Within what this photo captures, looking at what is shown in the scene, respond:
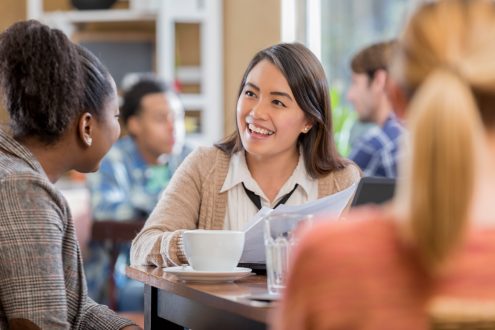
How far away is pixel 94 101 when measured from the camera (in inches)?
77.9

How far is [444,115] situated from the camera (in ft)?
2.99

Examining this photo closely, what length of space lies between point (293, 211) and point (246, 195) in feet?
2.26

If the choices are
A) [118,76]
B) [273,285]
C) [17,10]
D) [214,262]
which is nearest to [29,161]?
[214,262]

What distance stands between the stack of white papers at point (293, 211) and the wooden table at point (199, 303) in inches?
2.3

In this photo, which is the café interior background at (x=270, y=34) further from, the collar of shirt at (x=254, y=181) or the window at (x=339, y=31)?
the collar of shirt at (x=254, y=181)

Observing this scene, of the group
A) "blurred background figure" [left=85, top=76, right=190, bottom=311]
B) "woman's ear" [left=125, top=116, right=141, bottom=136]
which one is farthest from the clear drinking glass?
"woman's ear" [left=125, top=116, right=141, bottom=136]

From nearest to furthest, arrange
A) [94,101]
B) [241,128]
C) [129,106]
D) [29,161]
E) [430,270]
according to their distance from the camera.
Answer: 1. [430,270]
2. [29,161]
3. [94,101]
4. [241,128]
5. [129,106]

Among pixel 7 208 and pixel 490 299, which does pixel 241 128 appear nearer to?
pixel 7 208

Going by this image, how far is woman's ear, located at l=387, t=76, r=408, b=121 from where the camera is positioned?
3.40 ft

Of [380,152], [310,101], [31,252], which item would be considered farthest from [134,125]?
[31,252]

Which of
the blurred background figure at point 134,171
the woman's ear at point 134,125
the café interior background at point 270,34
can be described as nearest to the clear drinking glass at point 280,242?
the blurred background figure at point 134,171

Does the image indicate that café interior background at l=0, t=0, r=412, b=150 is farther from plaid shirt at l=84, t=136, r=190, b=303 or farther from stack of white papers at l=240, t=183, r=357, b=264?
stack of white papers at l=240, t=183, r=357, b=264

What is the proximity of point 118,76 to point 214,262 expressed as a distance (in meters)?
4.33

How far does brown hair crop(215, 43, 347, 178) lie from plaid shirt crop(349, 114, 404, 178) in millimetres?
1385
